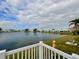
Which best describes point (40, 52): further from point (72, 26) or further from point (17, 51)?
point (72, 26)

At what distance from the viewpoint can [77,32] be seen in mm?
21250

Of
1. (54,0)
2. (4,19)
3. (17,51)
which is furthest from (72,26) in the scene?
(17,51)

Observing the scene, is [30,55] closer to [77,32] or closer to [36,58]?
[36,58]

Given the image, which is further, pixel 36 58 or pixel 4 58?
pixel 36 58

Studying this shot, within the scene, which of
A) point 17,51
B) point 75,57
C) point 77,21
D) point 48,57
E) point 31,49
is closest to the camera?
point 75,57

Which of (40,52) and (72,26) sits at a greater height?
(72,26)

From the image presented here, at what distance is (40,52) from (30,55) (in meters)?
0.32

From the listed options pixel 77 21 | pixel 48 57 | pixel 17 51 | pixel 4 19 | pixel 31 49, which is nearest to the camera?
pixel 17 51

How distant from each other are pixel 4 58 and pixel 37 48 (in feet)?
3.90

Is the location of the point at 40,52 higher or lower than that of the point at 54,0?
lower

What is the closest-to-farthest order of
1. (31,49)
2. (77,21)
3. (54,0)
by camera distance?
(31,49), (54,0), (77,21)

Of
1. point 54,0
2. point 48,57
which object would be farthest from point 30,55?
point 54,0

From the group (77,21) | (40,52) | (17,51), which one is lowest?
(40,52)

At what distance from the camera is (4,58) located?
1822mm
